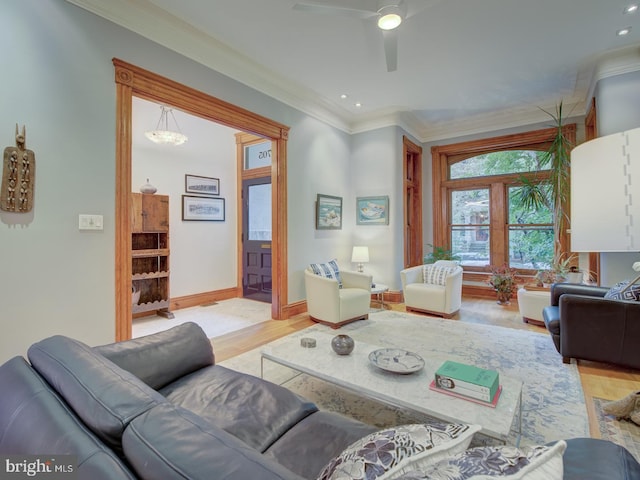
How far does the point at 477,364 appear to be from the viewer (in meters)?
2.83

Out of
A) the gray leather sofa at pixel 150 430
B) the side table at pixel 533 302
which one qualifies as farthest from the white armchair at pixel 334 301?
the gray leather sofa at pixel 150 430

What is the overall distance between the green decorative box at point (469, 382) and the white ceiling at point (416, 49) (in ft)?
9.31

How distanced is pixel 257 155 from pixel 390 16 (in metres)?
3.63

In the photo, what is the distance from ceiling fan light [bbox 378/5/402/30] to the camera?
Answer: 243cm

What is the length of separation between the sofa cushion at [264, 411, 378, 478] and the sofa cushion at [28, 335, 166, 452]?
21.2 inches

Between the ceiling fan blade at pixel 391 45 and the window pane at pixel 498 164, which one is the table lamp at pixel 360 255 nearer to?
the window pane at pixel 498 164

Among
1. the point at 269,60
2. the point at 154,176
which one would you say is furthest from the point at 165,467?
the point at 154,176

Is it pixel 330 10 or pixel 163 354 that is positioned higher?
pixel 330 10

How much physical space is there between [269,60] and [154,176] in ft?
8.73

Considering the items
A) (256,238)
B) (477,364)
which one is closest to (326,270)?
(256,238)

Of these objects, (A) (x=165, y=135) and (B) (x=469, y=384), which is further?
(A) (x=165, y=135)

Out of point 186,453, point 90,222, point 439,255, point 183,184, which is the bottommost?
point 186,453

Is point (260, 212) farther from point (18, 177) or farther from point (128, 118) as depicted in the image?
point (18, 177)

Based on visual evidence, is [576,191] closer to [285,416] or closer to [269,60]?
[285,416]
